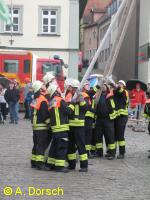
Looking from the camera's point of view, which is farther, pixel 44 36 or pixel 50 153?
pixel 44 36

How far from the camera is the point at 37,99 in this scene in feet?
40.0

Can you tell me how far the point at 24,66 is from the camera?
3019 centimetres

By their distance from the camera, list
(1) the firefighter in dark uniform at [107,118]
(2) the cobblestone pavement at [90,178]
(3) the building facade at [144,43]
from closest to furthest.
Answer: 1. (2) the cobblestone pavement at [90,178]
2. (1) the firefighter in dark uniform at [107,118]
3. (3) the building facade at [144,43]

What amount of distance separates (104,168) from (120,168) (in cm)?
35

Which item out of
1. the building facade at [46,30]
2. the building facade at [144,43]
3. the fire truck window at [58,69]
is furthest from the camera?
the building facade at [144,43]

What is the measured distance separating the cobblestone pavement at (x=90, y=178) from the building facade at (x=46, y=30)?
23029mm

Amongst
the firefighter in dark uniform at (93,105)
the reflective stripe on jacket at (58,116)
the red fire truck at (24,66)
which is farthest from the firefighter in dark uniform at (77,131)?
the red fire truck at (24,66)

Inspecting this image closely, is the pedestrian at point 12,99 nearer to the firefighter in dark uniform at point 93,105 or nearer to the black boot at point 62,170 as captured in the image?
the firefighter in dark uniform at point 93,105

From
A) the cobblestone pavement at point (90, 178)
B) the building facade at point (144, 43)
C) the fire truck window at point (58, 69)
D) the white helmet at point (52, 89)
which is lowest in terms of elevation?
the cobblestone pavement at point (90, 178)

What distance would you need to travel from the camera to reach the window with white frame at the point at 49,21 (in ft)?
128

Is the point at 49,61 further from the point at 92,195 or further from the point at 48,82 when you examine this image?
the point at 92,195

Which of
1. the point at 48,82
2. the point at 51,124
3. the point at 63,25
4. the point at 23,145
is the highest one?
the point at 63,25

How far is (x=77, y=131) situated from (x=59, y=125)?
432 mm

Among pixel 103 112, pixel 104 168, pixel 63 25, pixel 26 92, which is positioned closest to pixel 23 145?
pixel 103 112
